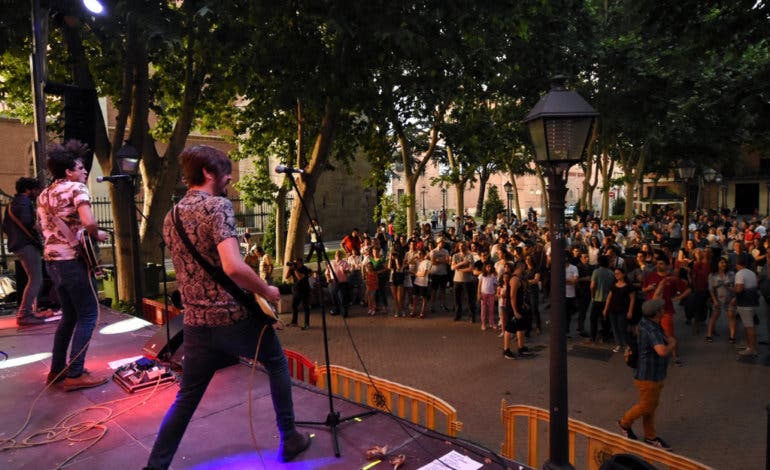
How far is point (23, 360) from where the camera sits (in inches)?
228

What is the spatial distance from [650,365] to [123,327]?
263 inches

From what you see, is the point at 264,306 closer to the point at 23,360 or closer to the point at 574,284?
the point at 23,360

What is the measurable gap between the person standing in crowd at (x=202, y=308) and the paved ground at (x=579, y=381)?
2.13 meters

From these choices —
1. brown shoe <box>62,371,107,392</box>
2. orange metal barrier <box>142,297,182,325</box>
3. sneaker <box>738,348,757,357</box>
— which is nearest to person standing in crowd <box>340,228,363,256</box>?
orange metal barrier <box>142,297,182,325</box>

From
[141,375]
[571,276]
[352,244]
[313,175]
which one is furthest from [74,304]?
[352,244]

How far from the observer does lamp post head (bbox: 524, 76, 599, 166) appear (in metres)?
4.29

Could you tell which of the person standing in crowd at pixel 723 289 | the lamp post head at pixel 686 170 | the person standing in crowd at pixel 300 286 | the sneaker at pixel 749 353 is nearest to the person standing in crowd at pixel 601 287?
the person standing in crowd at pixel 723 289

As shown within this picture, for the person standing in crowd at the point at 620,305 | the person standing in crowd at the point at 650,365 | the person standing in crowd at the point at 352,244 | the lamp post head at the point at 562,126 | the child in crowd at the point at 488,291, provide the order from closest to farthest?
1. the lamp post head at the point at 562,126
2. the person standing in crowd at the point at 650,365
3. the person standing in crowd at the point at 620,305
4. the child in crowd at the point at 488,291
5. the person standing in crowd at the point at 352,244

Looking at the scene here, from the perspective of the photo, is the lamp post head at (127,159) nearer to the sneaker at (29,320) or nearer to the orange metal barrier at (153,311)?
the orange metal barrier at (153,311)

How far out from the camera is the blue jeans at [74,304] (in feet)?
14.9

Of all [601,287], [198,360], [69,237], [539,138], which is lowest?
[601,287]

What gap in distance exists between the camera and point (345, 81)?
1223cm

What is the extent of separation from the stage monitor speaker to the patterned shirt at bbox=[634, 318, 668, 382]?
16.3 feet

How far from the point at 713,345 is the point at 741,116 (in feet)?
16.8
